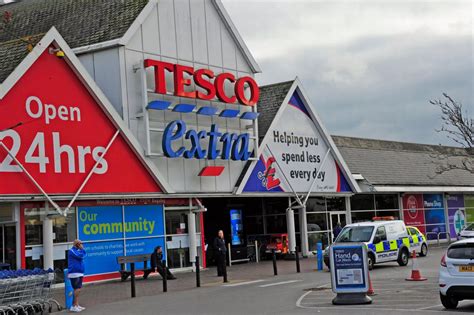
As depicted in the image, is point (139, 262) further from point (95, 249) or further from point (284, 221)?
point (284, 221)

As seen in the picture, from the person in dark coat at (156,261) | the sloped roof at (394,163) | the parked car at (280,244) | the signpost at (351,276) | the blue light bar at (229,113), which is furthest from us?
the sloped roof at (394,163)

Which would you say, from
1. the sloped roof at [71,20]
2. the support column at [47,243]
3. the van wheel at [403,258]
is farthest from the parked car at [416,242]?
the support column at [47,243]

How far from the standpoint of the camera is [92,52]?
26969mm

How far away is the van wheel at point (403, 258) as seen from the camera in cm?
2763

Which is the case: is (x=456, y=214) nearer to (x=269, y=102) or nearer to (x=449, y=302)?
(x=269, y=102)

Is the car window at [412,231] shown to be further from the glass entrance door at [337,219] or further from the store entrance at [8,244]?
the store entrance at [8,244]

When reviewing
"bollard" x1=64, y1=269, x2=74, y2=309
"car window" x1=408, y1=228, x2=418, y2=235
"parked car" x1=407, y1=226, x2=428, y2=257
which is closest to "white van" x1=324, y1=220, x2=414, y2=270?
"parked car" x1=407, y1=226, x2=428, y2=257

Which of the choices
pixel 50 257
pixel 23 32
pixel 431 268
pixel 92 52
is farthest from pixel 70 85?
pixel 431 268

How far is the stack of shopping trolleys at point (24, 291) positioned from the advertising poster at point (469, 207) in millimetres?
38183

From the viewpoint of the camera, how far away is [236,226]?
35.5m

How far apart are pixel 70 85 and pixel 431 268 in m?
13.6

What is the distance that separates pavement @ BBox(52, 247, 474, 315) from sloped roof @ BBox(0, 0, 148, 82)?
8.40m

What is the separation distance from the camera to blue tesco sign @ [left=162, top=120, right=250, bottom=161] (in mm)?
27188

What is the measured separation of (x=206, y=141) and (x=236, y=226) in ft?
24.1
